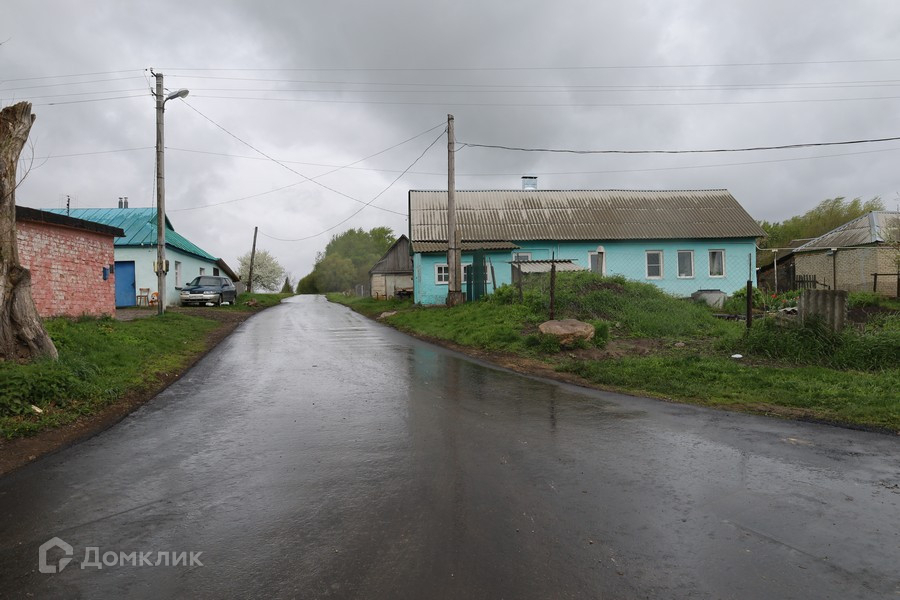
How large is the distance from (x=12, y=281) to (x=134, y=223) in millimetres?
24006

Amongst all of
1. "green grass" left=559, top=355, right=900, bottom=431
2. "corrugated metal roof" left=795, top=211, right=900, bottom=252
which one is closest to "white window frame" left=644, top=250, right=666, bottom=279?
"corrugated metal roof" left=795, top=211, right=900, bottom=252

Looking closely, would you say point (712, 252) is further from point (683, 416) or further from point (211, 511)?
point (211, 511)

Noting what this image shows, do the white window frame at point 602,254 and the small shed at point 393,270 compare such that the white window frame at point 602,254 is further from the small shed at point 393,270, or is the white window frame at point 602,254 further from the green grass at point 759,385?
the small shed at point 393,270

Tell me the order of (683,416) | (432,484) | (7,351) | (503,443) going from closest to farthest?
(432,484)
(503,443)
(683,416)
(7,351)

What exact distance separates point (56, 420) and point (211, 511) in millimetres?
3591

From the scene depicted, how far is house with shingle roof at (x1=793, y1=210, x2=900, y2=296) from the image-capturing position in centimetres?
2652

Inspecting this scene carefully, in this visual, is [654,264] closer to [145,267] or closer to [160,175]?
[160,175]

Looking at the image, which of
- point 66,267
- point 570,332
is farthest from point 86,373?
point 570,332

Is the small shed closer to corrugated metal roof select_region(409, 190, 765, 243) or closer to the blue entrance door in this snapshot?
corrugated metal roof select_region(409, 190, 765, 243)

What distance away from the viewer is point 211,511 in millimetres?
3891

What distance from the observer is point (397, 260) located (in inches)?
1831

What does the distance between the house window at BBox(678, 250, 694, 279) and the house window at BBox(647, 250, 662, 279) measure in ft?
3.49

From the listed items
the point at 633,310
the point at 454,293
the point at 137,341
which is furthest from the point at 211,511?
the point at 454,293

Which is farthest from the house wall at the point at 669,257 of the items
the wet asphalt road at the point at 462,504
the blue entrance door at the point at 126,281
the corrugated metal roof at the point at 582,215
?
the wet asphalt road at the point at 462,504
